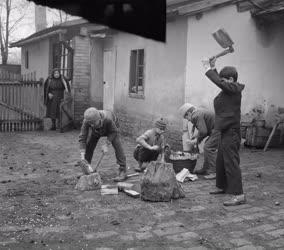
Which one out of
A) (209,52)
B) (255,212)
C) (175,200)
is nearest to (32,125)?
(209,52)

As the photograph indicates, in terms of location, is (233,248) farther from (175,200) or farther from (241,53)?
(241,53)

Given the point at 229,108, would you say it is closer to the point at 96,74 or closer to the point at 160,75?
the point at 160,75

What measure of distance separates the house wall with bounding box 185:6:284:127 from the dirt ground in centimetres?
254

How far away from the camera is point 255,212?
5.05 meters

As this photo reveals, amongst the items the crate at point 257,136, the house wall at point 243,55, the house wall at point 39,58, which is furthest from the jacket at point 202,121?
the house wall at point 39,58

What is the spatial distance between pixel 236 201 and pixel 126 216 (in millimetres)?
1477

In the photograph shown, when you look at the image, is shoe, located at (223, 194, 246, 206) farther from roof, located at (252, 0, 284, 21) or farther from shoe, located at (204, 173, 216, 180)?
roof, located at (252, 0, 284, 21)

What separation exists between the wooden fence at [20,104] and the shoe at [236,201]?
955 cm

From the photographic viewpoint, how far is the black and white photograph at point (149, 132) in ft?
13.2

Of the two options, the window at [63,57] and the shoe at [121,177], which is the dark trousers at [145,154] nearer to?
the shoe at [121,177]

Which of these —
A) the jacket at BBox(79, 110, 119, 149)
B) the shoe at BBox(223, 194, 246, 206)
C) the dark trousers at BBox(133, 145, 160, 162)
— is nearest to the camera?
the shoe at BBox(223, 194, 246, 206)

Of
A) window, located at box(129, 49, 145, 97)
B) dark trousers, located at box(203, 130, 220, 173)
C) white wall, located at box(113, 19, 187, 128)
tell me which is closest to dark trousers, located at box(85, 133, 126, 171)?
dark trousers, located at box(203, 130, 220, 173)

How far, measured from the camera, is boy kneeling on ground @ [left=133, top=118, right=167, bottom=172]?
680 centimetres

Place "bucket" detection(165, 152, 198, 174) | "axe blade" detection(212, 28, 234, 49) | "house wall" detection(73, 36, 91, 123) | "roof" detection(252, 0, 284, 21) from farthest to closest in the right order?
"house wall" detection(73, 36, 91, 123), "roof" detection(252, 0, 284, 21), "bucket" detection(165, 152, 198, 174), "axe blade" detection(212, 28, 234, 49)
